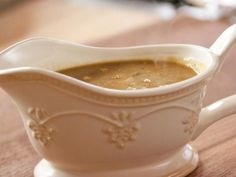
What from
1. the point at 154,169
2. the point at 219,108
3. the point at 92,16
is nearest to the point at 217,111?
the point at 219,108

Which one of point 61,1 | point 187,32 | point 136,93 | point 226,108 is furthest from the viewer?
point 61,1

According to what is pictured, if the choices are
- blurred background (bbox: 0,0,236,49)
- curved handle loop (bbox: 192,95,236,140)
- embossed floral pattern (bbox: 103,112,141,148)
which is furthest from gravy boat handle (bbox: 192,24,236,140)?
blurred background (bbox: 0,0,236,49)

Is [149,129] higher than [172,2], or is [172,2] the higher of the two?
[149,129]

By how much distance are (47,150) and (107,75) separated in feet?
0.49

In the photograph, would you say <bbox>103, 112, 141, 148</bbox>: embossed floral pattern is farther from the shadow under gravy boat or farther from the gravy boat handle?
the gravy boat handle

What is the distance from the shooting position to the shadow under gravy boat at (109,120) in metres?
0.67

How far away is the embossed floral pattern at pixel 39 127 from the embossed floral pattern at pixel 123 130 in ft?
0.25

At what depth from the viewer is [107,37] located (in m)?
1.34

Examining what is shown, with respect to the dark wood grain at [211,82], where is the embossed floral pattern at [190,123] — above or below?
above

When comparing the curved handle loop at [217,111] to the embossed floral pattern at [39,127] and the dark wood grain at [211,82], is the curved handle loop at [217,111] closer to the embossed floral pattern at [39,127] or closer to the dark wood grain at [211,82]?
the dark wood grain at [211,82]

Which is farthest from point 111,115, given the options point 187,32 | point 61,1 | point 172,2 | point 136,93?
point 61,1

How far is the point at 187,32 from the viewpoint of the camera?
4.42ft

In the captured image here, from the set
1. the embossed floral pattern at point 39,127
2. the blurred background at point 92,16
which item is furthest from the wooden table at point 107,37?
the embossed floral pattern at point 39,127

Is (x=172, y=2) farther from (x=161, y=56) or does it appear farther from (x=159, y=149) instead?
(x=159, y=149)
